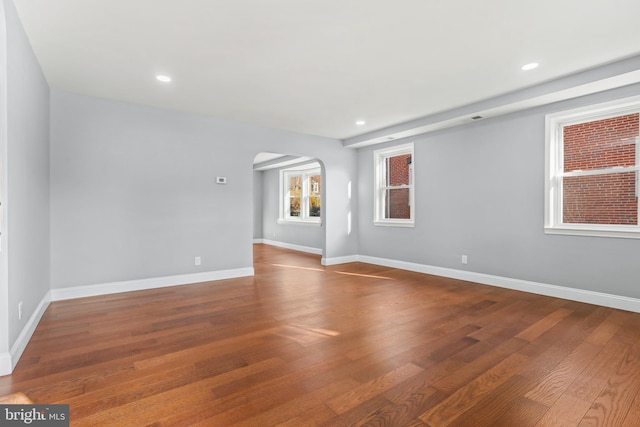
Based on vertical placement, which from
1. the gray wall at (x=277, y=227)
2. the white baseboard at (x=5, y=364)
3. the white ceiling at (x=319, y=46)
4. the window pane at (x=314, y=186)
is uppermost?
the white ceiling at (x=319, y=46)

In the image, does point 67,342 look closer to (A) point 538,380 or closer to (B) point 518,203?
(A) point 538,380

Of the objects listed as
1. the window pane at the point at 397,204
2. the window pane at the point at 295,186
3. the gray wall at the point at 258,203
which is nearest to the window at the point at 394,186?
the window pane at the point at 397,204

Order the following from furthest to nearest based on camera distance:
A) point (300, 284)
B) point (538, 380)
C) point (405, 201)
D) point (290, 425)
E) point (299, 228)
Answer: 1. point (299, 228)
2. point (405, 201)
3. point (300, 284)
4. point (538, 380)
5. point (290, 425)

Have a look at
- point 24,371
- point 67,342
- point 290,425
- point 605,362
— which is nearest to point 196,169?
point 67,342

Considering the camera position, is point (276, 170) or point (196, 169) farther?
point (276, 170)

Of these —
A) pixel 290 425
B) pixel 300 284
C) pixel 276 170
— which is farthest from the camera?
pixel 276 170

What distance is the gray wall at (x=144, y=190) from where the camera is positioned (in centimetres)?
388

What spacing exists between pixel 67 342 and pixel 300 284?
2.74 m

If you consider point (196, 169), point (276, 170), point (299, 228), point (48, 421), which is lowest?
point (48, 421)

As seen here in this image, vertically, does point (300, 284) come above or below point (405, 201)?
below

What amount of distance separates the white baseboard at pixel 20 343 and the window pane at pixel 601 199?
5528 mm

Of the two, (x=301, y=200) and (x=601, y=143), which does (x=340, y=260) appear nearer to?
(x=301, y=200)

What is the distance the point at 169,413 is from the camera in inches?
66.5

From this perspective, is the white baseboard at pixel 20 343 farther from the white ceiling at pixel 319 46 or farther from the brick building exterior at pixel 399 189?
the brick building exterior at pixel 399 189
